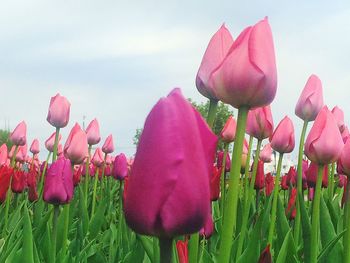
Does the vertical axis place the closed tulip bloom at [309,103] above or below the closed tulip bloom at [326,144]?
above

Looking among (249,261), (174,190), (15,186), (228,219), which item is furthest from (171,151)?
(15,186)

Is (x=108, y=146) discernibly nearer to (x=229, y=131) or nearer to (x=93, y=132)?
(x=93, y=132)

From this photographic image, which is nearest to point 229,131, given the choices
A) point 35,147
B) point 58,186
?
point 58,186

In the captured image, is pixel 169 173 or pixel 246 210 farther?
pixel 246 210

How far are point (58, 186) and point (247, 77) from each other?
5.00 feet

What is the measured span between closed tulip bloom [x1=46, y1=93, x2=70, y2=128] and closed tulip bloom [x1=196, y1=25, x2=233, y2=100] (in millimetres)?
1936

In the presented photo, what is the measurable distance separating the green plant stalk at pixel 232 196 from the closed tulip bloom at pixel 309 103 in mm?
1238

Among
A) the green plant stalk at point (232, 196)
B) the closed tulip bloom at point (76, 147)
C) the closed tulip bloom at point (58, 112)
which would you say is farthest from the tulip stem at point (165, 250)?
the closed tulip bloom at point (58, 112)

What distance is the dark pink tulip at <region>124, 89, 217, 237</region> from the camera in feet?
2.68

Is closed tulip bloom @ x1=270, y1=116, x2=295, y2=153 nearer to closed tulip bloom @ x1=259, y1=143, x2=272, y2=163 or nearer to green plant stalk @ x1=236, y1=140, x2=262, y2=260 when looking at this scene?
green plant stalk @ x1=236, y1=140, x2=262, y2=260

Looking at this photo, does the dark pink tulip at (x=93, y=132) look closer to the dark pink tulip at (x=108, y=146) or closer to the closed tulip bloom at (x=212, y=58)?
the dark pink tulip at (x=108, y=146)

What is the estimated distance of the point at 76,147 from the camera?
10.3 feet

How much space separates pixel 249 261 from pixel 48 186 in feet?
3.19

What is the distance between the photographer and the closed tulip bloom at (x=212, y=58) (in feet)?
4.87
